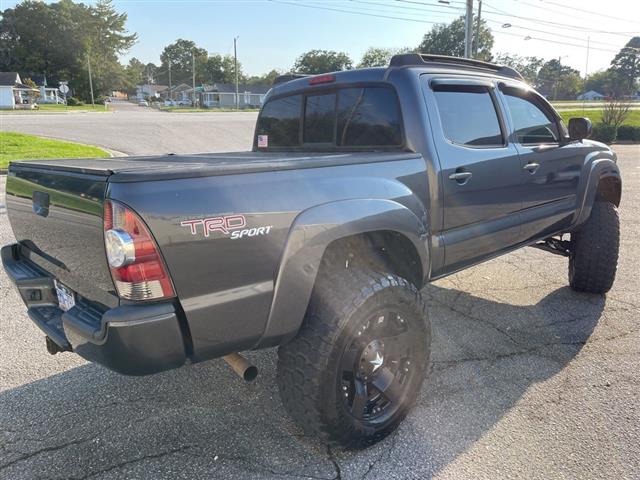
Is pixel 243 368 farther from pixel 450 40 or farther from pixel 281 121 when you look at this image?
pixel 450 40

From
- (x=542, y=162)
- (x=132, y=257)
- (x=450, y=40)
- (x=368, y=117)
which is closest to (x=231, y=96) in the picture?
(x=450, y=40)

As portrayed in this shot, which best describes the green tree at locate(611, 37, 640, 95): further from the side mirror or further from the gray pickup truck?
the gray pickup truck

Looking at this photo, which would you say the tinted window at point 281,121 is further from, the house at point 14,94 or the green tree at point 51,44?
the green tree at point 51,44

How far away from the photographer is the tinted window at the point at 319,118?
341 centimetres

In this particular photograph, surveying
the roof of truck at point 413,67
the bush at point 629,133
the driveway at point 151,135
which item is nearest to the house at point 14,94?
the driveway at point 151,135

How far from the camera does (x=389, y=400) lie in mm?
2484

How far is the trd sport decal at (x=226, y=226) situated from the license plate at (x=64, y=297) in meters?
0.85

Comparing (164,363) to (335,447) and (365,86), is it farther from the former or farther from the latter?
(365,86)

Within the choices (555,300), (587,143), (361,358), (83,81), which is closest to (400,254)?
(361,358)

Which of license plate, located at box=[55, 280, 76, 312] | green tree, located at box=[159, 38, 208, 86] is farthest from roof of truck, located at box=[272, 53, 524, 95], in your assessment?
green tree, located at box=[159, 38, 208, 86]

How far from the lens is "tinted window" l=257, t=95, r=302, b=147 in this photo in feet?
12.3

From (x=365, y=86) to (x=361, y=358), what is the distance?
1776 millimetres

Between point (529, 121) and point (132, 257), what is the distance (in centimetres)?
329

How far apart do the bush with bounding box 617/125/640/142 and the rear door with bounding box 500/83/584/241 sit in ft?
75.9
